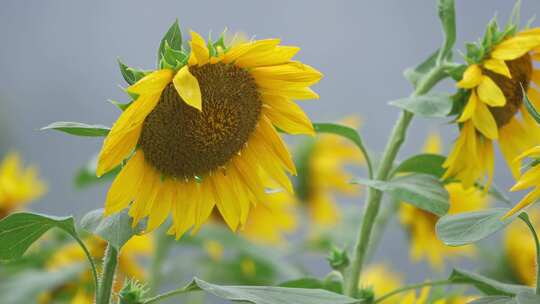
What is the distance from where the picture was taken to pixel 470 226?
71 cm

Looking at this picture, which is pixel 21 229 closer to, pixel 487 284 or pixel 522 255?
pixel 487 284

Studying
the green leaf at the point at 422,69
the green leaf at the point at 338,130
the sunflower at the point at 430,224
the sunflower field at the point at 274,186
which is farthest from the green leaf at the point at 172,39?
the sunflower at the point at 430,224

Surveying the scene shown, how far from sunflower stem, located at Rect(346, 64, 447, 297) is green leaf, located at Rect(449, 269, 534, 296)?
98 mm

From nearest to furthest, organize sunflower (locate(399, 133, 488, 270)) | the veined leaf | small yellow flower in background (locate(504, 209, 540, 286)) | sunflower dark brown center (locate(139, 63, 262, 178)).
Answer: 1. the veined leaf
2. sunflower dark brown center (locate(139, 63, 262, 178))
3. sunflower (locate(399, 133, 488, 270))
4. small yellow flower in background (locate(504, 209, 540, 286))

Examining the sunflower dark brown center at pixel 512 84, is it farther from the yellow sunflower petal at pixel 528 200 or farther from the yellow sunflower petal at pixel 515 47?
the yellow sunflower petal at pixel 528 200

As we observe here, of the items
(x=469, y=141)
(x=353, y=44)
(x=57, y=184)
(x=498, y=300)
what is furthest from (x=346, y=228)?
(x=57, y=184)

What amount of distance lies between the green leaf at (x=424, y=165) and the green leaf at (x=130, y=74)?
0.31 metres

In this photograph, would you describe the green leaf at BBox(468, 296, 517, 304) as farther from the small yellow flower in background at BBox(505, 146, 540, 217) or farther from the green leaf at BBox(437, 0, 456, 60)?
the green leaf at BBox(437, 0, 456, 60)

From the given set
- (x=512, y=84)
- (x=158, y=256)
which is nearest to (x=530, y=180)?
(x=512, y=84)

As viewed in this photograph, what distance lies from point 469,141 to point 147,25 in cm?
333

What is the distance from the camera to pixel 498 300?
70 centimetres

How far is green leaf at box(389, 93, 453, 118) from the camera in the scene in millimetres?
826

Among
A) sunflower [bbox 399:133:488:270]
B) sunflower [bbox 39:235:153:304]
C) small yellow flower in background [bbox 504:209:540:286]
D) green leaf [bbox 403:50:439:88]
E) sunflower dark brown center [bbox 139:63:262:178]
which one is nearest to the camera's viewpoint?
sunflower dark brown center [bbox 139:63:262:178]

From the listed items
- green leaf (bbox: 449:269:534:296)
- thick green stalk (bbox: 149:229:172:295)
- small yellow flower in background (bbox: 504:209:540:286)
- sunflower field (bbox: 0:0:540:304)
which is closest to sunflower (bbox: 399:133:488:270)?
sunflower field (bbox: 0:0:540:304)
